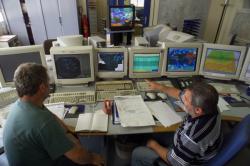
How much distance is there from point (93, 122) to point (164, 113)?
0.61m

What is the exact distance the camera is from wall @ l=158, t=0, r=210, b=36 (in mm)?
4051

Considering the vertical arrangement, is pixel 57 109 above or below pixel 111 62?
below

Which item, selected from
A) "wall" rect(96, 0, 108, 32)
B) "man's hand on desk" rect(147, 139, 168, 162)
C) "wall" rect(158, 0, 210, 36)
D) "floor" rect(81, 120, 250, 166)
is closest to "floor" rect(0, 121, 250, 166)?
"floor" rect(81, 120, 250, 166)

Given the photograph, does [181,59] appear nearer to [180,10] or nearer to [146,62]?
[146,62]

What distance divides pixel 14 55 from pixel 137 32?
3.11m

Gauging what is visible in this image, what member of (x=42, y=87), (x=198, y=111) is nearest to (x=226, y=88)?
(x=198, y=111)

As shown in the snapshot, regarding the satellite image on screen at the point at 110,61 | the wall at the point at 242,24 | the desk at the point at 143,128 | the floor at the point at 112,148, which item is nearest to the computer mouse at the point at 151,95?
the desk at the point at 143,128

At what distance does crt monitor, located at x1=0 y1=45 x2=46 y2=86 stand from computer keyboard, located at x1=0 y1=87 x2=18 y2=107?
A: 7 cm

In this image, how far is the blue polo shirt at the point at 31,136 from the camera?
102 cm

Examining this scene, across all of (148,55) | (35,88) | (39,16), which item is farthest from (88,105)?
(39,16)

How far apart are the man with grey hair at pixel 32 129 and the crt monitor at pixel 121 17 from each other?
255 cm

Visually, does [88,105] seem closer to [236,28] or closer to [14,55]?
[14,55]

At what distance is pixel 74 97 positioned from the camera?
5.84 feet

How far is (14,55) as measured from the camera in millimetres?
1711
